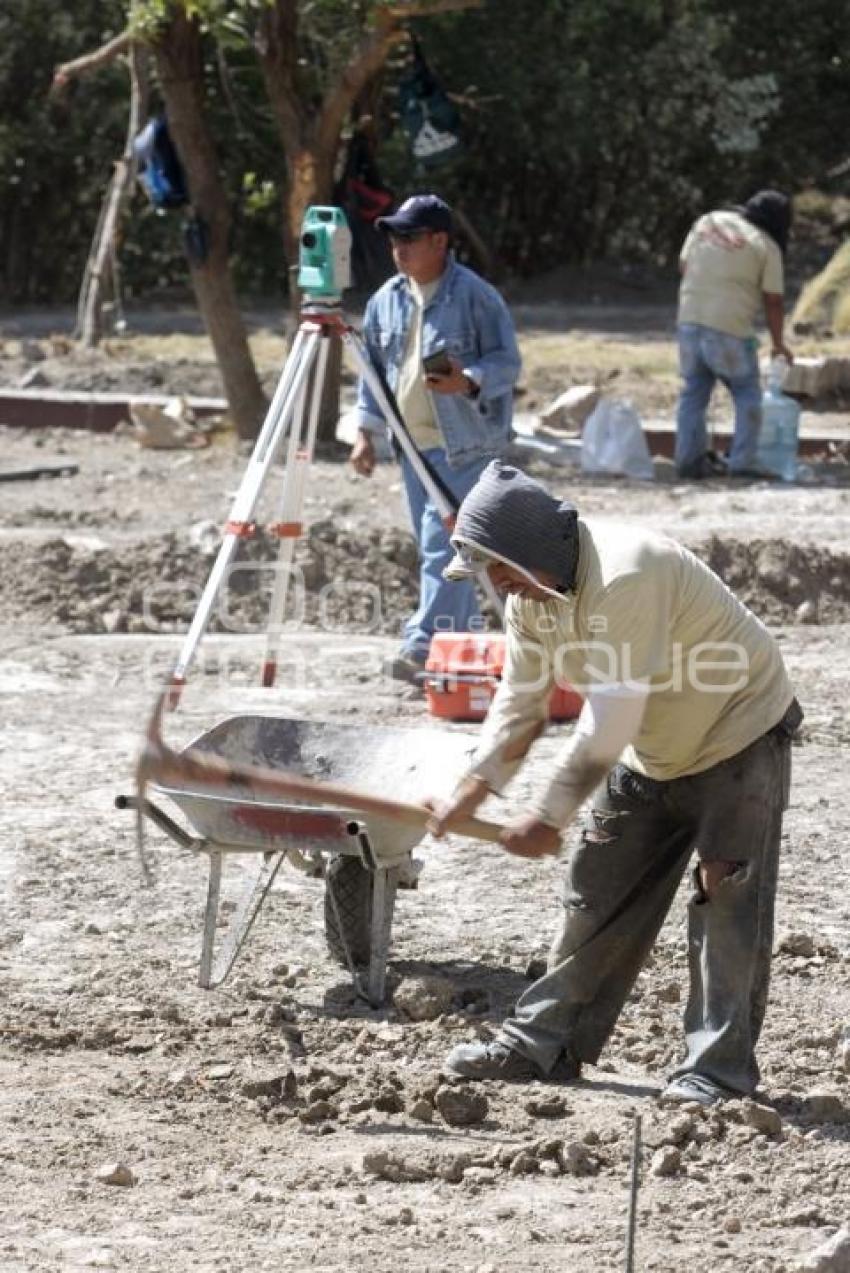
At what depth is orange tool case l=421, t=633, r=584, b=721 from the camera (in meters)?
9.34

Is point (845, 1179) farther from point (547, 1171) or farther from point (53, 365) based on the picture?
point (53, 365)

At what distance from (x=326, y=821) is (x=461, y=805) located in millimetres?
578

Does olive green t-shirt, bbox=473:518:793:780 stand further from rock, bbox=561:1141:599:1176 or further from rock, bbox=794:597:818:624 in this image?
rock, bbox=794:597:818:624

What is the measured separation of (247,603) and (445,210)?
3.15 m

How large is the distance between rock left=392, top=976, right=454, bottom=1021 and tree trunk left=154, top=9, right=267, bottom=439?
31.2 feet

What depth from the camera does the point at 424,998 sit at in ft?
21.0

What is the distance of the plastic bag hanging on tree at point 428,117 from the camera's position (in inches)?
613

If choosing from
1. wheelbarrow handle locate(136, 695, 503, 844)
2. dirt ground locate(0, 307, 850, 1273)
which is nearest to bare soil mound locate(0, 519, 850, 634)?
dirt ground locate(0, 307, 850, 1273)

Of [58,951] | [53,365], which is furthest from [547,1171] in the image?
[53,365]

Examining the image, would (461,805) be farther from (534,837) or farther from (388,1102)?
(388,1102)

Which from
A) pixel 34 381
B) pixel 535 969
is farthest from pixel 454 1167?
pixel 34 381

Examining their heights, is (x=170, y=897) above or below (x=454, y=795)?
below

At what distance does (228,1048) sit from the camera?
6145mm

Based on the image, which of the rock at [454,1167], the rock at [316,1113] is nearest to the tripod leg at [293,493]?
the rock at [316,1113]
